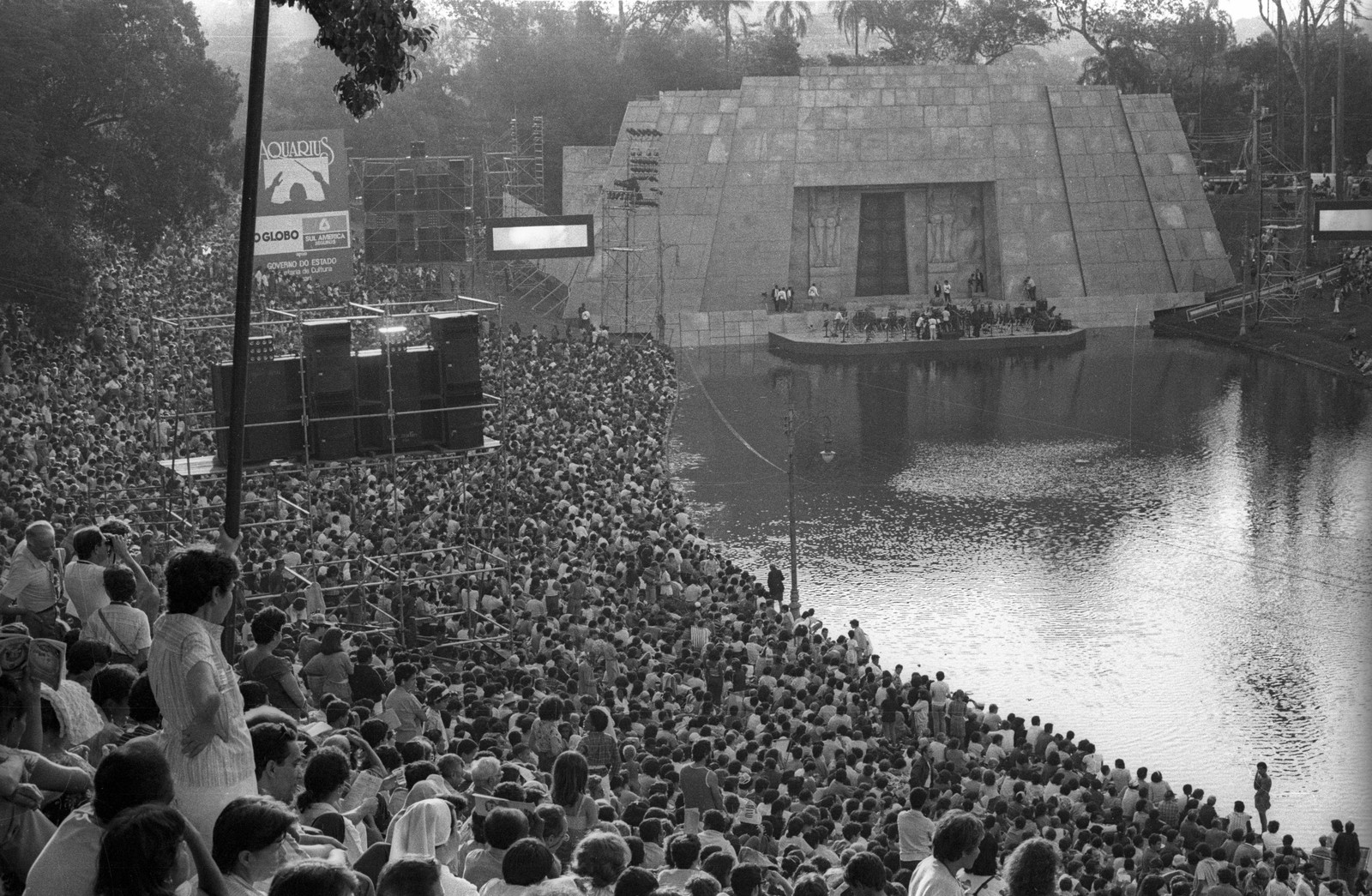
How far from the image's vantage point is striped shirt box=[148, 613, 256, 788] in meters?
5.74

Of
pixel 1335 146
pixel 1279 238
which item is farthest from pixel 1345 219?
pixel 1335 146

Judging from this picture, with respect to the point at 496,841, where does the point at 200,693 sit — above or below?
above

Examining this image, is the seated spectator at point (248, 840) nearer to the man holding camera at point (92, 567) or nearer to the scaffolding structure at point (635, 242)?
the man holding camera at point (92, 567)

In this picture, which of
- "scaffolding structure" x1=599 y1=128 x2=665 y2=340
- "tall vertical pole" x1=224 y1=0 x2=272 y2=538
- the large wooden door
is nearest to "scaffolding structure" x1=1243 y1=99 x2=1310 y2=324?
the large wooden door

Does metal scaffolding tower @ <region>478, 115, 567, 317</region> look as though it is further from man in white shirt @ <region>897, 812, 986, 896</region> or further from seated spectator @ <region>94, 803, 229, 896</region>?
seated spectator @ <region>94, 803, 229, 896</region>

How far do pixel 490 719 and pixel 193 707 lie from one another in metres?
6.35

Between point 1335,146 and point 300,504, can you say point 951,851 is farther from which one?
point 1335,146

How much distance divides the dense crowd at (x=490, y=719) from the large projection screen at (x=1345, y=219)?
25.5 metres

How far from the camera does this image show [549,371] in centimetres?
3594

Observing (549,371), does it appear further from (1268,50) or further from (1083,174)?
(1268,50)

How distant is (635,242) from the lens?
54.3 meters

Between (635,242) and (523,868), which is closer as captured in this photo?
(523,868)

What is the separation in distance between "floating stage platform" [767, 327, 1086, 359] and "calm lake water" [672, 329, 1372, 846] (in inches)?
117

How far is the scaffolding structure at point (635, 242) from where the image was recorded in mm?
51541
